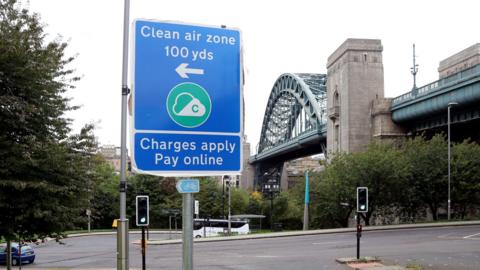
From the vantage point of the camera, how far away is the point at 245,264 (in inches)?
971

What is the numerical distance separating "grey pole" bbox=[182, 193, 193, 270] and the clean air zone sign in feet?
0.54

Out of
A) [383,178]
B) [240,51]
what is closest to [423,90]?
[383,178]

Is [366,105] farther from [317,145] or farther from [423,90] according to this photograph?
[317,145]

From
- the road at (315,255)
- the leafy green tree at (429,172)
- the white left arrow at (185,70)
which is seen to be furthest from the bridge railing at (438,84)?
the white left arrow at (185,70)

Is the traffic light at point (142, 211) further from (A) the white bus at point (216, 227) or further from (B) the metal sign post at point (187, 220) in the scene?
(A) the white bus at point (216, 227)

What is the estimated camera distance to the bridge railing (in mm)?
47719

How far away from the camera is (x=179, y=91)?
3.13 m

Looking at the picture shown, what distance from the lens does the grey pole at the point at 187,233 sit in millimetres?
3139

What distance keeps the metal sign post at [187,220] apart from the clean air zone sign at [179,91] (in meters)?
0.08

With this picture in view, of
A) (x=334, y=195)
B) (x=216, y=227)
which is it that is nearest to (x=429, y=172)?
(x=334, y=195)

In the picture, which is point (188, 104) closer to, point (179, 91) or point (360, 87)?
point (179, 91)

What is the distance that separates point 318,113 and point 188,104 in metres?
83.0

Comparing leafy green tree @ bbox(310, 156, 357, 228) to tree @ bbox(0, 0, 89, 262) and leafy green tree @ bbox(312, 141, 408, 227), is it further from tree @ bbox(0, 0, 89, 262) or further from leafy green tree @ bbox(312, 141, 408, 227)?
tree @ bbox(0, 0, 89, 262)

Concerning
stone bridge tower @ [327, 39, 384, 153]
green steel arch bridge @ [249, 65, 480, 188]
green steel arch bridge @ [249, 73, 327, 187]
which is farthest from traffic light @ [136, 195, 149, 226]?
green steel arch bridge @ [249, 73, 327, 187]
